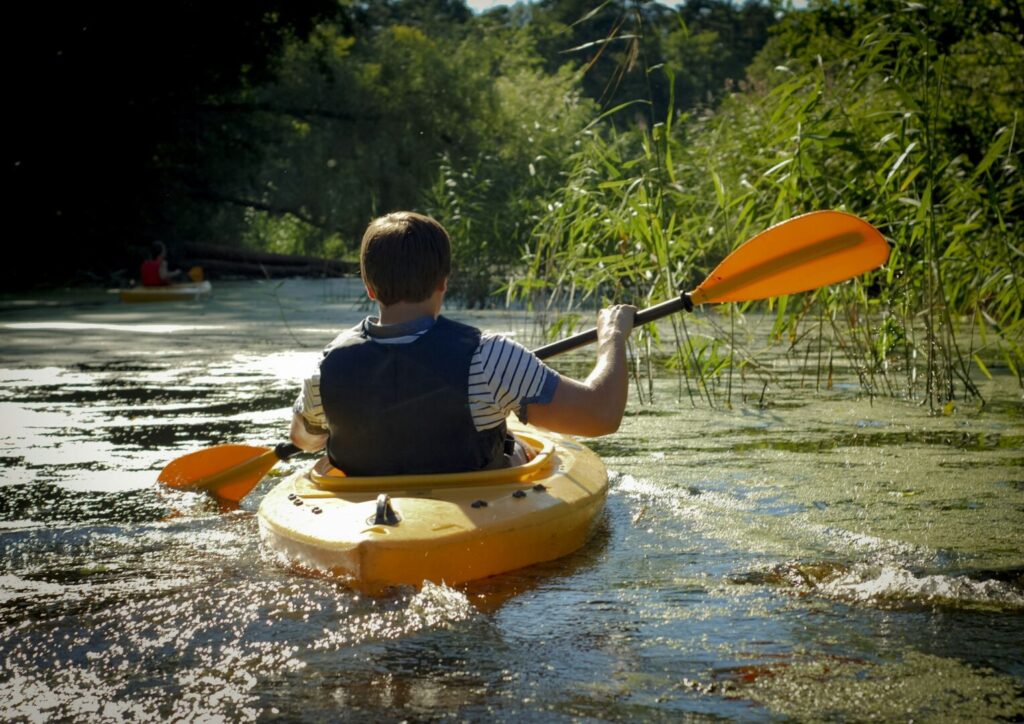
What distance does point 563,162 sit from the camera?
21.3ft

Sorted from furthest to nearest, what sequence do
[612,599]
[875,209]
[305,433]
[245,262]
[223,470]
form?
[245,262], [875,209], [223,470], [305,433], [612,599]

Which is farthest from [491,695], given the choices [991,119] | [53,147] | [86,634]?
[53,147]

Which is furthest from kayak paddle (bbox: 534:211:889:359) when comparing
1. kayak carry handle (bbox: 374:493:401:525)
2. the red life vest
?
the red life vest

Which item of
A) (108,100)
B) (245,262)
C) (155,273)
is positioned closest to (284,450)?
(155,273)

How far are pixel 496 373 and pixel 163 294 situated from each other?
34.5 ft

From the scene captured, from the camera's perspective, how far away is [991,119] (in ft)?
21.7

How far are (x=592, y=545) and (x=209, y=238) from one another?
52.4 ft

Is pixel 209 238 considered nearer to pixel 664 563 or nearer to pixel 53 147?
pixel 53 147

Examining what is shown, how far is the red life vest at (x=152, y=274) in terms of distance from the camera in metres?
12.9

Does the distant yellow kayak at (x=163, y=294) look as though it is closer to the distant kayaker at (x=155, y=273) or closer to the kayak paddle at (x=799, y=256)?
the distant kayaker at (x=155, y=273)

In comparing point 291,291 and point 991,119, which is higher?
point 991,119

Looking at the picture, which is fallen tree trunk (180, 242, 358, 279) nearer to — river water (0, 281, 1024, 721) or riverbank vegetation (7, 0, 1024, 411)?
riverbank vegetation (7, 0, 1024, 411)

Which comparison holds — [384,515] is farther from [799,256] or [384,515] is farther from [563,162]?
[563,162]

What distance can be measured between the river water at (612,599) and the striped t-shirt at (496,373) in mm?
362
